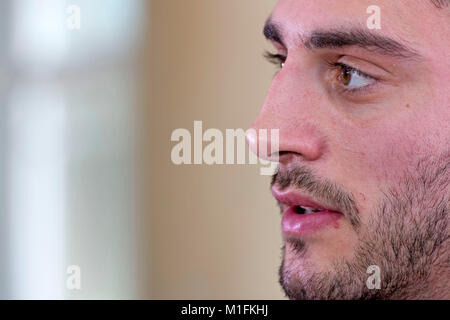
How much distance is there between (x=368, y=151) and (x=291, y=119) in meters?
0.09

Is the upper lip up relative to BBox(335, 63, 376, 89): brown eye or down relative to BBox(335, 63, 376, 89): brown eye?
down

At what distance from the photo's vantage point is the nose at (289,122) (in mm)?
666

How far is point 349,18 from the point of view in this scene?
644mm

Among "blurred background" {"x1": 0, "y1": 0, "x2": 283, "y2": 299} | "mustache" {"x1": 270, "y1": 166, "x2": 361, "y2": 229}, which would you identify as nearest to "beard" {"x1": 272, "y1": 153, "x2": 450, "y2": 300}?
"mustache" {"x1": 270, "y1": 166, "x2": 361, "y2": 229}

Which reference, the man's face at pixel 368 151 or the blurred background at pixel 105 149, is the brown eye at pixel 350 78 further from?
the blurred background at pixel 105 149

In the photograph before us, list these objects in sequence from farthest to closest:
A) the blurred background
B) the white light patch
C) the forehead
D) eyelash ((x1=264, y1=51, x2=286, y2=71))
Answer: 1. the white light patch
2. the blurred background
3. eyelash ((x1=264, y1=51, x2=286, y2=71))
4. the forehead

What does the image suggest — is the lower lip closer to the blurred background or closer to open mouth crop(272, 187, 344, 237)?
open mouth crop(272, 187, 344, 237)

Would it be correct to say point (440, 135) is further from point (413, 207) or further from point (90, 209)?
point (90, 209)

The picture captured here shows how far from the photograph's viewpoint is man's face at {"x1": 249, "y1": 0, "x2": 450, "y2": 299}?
0.62 m

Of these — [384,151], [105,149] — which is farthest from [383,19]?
[105,149]

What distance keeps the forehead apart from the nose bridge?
0.05m

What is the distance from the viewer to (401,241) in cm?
64

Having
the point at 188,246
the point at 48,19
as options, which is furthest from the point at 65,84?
the point at 188,246
